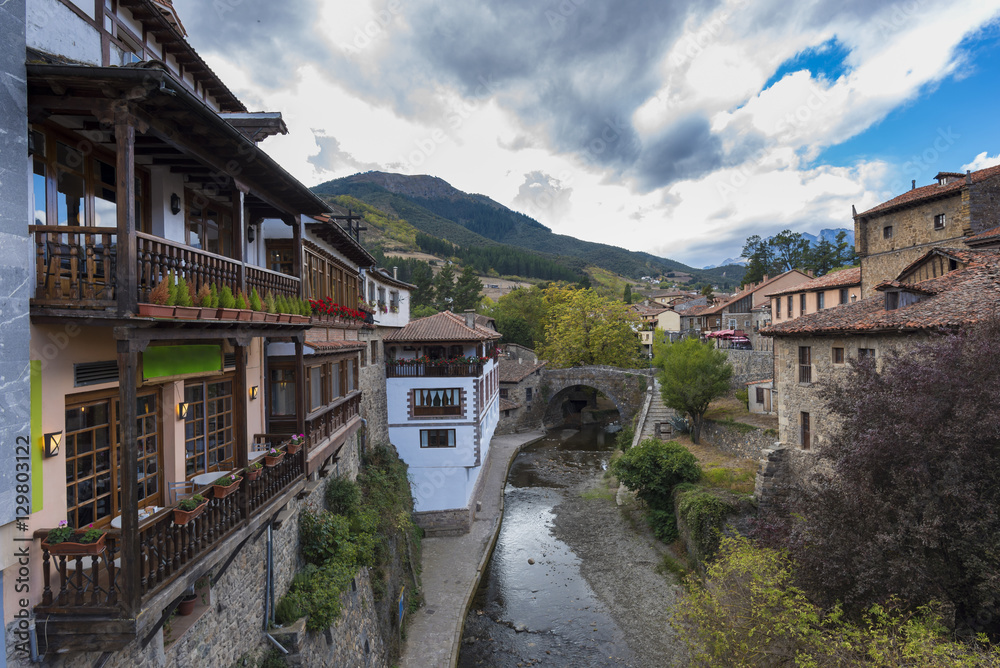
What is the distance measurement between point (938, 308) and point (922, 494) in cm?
614

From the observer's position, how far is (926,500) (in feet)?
31.9

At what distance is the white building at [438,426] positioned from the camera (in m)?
22.7

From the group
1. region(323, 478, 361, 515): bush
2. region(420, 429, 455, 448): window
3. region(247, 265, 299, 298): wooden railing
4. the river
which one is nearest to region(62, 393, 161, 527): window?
region(247, 265, 299, 298): wooden railing

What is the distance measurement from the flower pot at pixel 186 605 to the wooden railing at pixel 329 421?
12.9 ft

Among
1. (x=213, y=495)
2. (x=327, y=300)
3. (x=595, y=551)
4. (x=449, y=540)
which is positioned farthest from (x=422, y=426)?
(x=213, y=495)

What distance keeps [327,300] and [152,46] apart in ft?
19.0

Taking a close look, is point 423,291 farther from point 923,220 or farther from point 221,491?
point 221,491

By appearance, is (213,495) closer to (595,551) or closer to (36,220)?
(36,220)

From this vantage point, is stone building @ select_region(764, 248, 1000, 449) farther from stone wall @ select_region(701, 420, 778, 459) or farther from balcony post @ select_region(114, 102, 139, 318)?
balcony post @ select_region(114, 102, 139, 318)

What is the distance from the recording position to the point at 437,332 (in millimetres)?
23906

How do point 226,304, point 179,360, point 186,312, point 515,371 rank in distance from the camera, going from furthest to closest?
point 515,371 < point 179,360 < point 226,304 < point 186,312

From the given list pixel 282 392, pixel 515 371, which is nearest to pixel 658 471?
pixel 282 392

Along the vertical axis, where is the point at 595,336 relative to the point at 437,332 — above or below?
below

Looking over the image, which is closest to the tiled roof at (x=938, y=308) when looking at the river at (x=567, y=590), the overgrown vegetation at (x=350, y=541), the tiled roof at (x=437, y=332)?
the river at (x=567, y=590)
